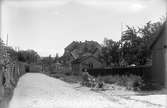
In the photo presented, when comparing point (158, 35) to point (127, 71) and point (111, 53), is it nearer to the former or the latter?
point (127, 71)

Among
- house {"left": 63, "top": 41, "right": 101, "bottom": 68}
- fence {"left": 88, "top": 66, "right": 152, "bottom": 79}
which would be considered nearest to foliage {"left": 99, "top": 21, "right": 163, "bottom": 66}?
fence {"left": 88, "top": 66, "right": 152, "bottom": 79}

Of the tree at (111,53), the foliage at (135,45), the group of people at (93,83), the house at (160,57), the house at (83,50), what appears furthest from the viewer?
the house at (83,50)

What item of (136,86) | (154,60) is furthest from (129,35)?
(136,86)

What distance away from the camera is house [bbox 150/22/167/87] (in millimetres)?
22234

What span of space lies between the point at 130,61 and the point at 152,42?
16.1m

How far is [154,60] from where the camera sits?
2459 cm

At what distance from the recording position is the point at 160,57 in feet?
76.2

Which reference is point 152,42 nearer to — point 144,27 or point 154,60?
point 154,60

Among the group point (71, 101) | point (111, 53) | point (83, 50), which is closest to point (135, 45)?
point (111, 53)

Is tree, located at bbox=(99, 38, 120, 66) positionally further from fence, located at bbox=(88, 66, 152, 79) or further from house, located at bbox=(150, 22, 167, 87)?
house, located at bbox=(150, 22, 167, 87)

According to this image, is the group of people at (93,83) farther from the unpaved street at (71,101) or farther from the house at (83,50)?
the house at (83,50)

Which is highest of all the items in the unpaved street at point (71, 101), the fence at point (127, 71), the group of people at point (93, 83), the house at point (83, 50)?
the house at point (83, 50)

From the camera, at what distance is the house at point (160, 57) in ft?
72.9

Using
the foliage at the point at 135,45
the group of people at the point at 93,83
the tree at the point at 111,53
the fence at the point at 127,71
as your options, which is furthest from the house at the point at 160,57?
the tree at the point at 111,53
